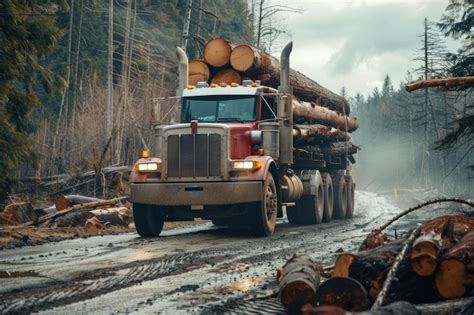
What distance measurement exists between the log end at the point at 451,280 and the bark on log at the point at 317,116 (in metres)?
10.7

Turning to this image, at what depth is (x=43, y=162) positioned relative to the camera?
22.3 meters

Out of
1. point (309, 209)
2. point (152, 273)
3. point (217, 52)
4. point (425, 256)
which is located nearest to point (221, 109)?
point (217, 52)

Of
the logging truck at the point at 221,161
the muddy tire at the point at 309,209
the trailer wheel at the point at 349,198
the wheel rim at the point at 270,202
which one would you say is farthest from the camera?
the trailer wheel at the point at 349,198

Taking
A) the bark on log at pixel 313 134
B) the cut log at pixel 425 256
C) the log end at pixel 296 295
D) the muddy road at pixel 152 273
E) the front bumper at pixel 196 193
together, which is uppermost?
the bark on log at pixel 313 134

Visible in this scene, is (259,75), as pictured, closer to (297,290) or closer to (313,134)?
(313,134)

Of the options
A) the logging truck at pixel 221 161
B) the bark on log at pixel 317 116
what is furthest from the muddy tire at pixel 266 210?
the bark on log at pixel 317 116

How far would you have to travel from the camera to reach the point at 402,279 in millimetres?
5293

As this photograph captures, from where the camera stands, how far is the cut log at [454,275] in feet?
16.4

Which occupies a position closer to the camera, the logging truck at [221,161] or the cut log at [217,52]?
the logging truck at [221,161]

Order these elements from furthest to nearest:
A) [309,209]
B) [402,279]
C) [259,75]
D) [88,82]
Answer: [88,82] → [309,209] → [259,75] → [402,279]

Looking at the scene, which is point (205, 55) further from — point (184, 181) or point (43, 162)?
point (43, 162)

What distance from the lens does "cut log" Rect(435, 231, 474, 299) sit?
5008mm

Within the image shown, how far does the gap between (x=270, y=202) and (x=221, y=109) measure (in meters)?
2.16

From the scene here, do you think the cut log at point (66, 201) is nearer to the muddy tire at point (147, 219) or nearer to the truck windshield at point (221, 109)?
the muddy tire at point (147, 219)
